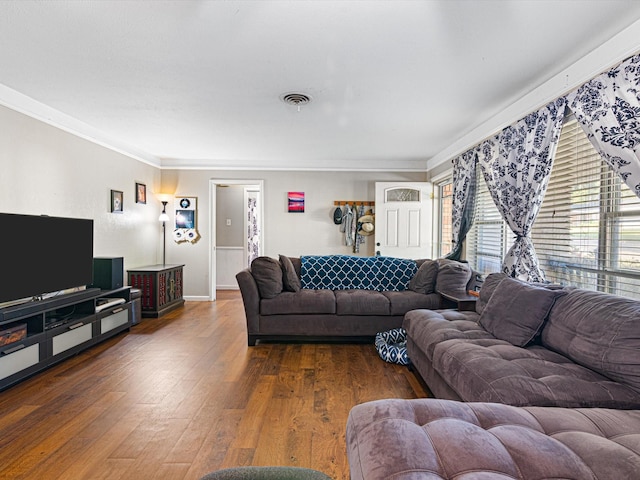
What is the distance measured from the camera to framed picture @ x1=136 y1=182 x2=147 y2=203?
5477 mm

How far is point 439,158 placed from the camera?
5715 millimetres

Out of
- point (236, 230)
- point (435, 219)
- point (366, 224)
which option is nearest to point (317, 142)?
point (366, 224)

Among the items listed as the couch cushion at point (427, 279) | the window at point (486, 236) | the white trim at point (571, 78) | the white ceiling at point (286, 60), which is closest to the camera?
the white ceiling at point (286, 60)

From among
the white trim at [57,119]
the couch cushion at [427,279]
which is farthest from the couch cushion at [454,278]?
the white trim at [57,119]

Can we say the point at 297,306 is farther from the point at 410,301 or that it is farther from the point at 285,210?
the point at 285,210

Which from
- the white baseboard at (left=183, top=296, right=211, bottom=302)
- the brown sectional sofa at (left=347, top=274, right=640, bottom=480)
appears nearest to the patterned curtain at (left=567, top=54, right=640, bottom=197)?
the brown sectional sofa at (left=347, top=274, right=640, bottom=480)

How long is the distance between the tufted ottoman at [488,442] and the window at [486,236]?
2.50 m

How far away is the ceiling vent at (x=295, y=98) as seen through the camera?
3.29 metres

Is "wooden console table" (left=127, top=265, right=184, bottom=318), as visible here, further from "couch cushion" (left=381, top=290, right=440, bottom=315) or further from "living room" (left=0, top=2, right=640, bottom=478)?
"couch cushion" (left=381, top=290, right=440, bottom=315)

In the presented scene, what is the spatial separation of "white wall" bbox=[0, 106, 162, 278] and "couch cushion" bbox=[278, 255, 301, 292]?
7.63 feet

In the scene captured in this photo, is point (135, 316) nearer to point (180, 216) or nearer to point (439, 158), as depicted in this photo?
point (180, 216)

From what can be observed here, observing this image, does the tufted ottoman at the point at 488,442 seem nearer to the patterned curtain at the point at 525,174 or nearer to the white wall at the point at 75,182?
the patterned curtain at the point at 525,174

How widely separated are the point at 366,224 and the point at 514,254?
10.6 ft

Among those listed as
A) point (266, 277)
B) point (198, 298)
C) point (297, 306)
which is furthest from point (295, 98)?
point (198, 298)
